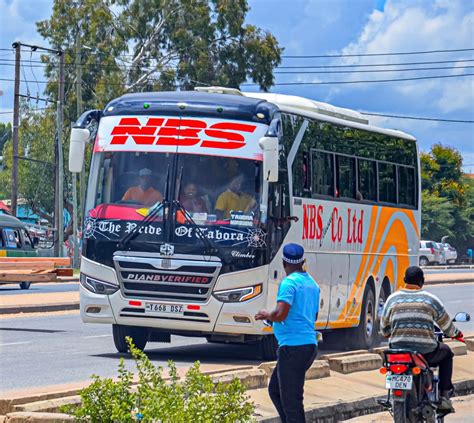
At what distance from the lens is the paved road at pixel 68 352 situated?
564 inches

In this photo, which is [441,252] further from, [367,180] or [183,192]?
[183,192]

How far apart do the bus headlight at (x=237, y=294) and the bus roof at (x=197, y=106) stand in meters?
2.25

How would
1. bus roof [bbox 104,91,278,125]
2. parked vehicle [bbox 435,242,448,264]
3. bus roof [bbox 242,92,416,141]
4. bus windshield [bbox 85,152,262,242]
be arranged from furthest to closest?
parked vehicle [bbox 435,242,448,264]
bus roof [bbox 242,92,416,141]
bus roof [bbox 104,91,278,125]
bus windshield [bbox 85,152,262,242]

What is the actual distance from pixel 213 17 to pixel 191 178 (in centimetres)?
4292

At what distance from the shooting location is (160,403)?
7301 millimetres

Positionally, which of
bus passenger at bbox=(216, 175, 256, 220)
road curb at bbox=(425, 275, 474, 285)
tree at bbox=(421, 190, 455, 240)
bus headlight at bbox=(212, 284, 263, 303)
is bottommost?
bus headlight at bbox=(212, 284, 263, 303)

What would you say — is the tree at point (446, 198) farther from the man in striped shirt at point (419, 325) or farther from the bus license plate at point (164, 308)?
the man in striped shirt at point (419, 325)

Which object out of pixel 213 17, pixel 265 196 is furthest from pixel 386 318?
pixel 213 17

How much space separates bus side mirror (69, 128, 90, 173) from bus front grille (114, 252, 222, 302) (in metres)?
1.33

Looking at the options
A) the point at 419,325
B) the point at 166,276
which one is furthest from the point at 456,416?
the point at 166,276

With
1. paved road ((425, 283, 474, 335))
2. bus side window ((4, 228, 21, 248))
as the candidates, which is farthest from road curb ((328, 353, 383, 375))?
bus side window ((4, 228, 21, 248))

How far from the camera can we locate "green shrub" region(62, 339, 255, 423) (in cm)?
723

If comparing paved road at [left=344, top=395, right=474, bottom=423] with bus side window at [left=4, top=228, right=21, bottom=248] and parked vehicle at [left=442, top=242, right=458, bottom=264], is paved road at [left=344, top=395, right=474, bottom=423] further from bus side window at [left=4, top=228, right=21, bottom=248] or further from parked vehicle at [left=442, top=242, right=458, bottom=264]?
parked vehicle at [left=442, top=242, right=458, bottom=264]

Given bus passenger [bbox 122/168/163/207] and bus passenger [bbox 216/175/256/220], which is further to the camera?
bus passenger [bbox 122/168/163/207]
